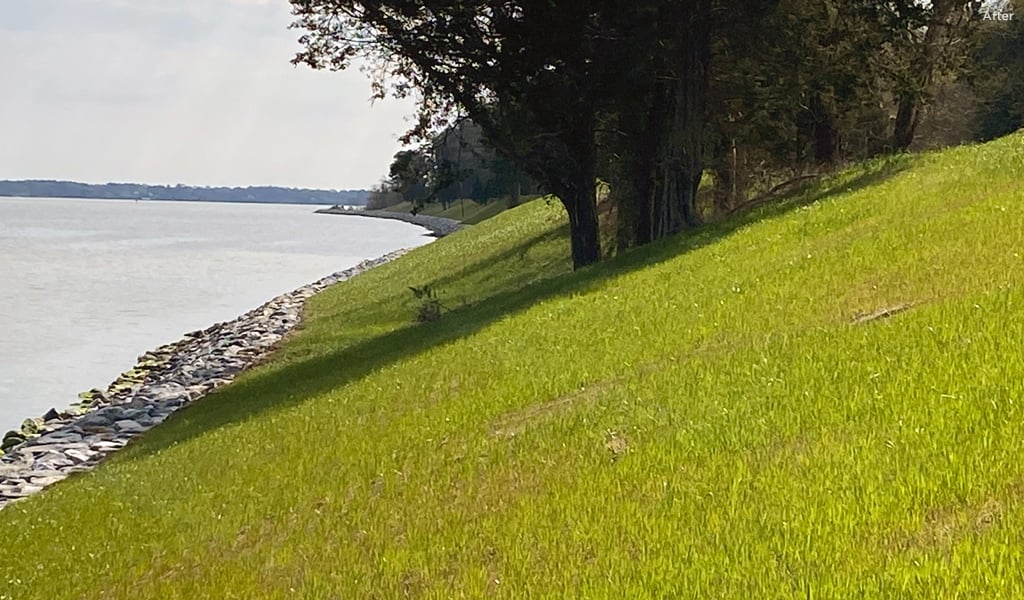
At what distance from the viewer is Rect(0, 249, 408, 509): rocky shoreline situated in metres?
18.6

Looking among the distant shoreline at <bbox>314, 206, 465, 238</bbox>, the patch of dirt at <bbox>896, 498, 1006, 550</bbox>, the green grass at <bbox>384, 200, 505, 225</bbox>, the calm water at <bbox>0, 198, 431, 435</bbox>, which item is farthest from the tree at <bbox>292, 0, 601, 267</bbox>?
the distant shoreline at <bbox>314, 206, 465, 238</bbox>

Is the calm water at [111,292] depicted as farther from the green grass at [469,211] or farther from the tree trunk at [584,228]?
the tree trunk at [584,228]

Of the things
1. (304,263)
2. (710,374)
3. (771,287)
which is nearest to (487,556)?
(710,374)

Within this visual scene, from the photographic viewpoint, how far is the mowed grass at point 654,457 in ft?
18.6

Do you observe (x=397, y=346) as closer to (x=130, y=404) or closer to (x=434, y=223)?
(x=130, y=404)

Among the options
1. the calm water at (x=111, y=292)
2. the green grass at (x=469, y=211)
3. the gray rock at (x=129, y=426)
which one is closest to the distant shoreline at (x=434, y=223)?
the green grass at (x=469, y=211)

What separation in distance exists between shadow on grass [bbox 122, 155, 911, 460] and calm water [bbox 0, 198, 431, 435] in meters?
8.83

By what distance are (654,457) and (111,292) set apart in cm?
5001

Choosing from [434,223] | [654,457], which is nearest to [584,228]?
[654,457]

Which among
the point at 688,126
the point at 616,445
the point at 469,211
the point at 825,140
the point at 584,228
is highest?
the point at 688,126

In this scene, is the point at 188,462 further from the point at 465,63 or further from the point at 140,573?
the point at 465,63

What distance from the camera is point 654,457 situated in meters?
7.54

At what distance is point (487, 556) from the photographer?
6.60m

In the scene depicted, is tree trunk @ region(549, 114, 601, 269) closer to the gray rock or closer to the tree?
the tree
